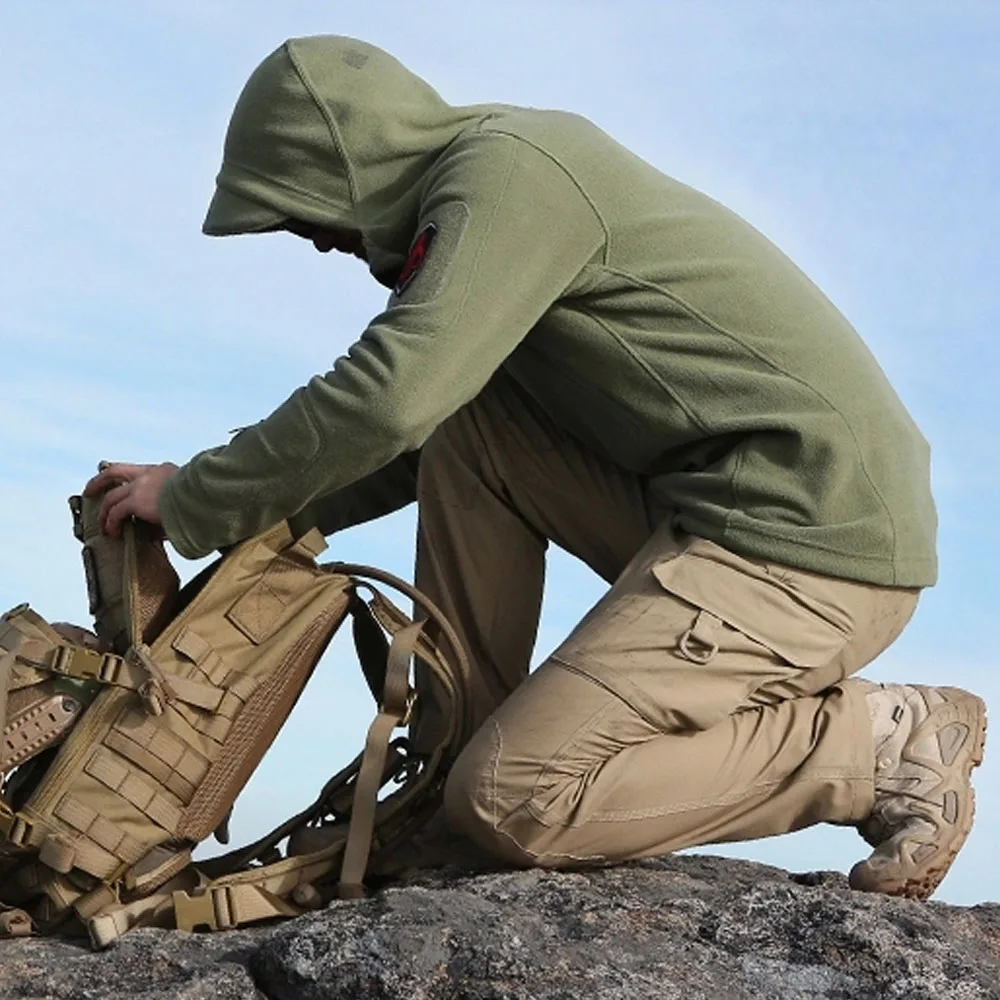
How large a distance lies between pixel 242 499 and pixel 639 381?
0.94 meters

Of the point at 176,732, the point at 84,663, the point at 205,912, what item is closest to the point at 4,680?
the point at 84,663

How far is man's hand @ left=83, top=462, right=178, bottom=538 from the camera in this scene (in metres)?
3.91

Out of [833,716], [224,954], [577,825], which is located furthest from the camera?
[833,716]

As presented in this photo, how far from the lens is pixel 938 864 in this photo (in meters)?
3.98

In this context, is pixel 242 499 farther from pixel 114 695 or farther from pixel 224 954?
pixel 224 954

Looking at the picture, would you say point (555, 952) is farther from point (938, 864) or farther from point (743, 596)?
point (938, 864)

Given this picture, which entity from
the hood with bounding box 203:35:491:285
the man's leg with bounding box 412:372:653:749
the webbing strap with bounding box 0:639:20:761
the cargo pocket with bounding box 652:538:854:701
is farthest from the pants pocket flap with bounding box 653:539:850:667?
the webbing strap with bounding box 0:639:20:761

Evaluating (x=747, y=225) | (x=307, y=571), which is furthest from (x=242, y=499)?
(x=747, y=225)

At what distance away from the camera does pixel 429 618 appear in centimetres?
412

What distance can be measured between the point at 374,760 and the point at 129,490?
2.79 feet

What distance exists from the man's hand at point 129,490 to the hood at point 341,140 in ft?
2.12

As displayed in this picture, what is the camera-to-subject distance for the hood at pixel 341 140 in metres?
3.95

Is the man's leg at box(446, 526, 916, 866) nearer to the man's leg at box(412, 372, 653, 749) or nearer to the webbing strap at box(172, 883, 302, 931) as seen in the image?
the man's leg at box(412, 372, 653, 749)

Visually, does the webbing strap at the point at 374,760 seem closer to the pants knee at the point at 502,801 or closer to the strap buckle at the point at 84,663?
the pants knee at the point at 502,801
